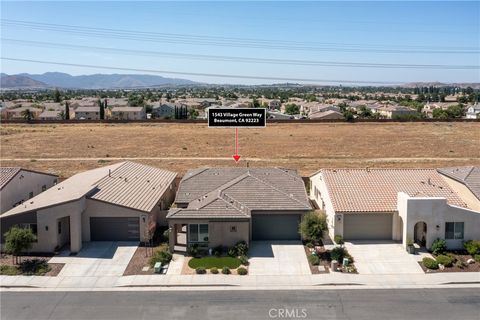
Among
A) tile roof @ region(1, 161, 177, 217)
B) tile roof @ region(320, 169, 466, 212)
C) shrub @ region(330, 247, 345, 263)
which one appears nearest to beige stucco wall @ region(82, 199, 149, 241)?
tile roof @ region(1, 161, 177, 217)

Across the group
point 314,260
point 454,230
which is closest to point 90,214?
point 314,260

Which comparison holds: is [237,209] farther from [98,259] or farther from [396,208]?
[396,208]

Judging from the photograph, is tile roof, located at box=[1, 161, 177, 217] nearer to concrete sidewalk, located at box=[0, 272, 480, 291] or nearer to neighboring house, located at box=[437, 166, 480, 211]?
concrete sidewalk, located at box=[0, 272, 480, 291]

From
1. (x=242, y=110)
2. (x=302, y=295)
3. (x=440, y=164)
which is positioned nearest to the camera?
(x=302, y=295)

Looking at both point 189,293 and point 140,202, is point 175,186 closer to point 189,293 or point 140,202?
point 140,202

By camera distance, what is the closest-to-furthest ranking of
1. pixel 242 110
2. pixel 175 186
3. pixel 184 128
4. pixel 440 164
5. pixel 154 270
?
1. pixel 154 270
2. pixel 242 110
3. pixel 175 186
4. pixel 440 164
5. pixel 184 128

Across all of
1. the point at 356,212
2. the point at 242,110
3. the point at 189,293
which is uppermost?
the point at 242,110

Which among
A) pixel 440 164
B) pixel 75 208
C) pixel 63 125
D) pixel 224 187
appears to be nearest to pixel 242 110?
pixel 224 187
